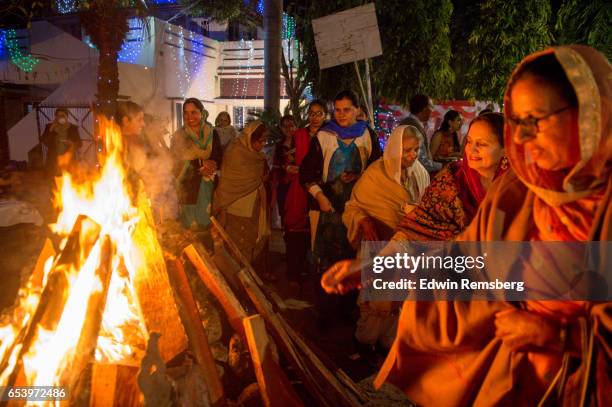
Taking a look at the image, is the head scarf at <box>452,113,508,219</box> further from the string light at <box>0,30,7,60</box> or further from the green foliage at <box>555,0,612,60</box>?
the string light at <box>0,30,7,60</box>

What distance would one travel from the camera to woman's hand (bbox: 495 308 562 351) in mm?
1377

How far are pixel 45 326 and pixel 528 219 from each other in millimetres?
2384

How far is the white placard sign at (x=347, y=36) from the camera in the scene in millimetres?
6160

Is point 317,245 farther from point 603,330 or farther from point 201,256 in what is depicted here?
point 603,330

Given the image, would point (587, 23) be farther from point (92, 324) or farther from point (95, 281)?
point (92, 324)

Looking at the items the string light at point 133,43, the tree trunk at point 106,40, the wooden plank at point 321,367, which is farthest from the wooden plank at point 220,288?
the string light at point 133,43

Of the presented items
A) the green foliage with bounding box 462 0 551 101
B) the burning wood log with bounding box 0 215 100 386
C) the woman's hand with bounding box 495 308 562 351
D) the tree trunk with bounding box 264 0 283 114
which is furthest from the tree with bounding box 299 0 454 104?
the woman's hand with bounding box 495 308 562 351

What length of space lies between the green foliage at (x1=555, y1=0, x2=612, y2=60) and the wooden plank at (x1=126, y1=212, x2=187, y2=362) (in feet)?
30.1

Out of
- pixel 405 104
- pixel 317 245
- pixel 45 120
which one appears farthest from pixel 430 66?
pixel 45 120

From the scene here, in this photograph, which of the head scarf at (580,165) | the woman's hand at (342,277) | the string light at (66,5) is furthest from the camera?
the string light at (66,5)

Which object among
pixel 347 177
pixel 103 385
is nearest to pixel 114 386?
pixel 103 385

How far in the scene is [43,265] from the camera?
2.93m

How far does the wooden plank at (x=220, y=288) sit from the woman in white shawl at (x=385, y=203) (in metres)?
1.33

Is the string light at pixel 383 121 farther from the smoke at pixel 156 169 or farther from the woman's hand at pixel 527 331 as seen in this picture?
the woman's hand at pixel 527 331
